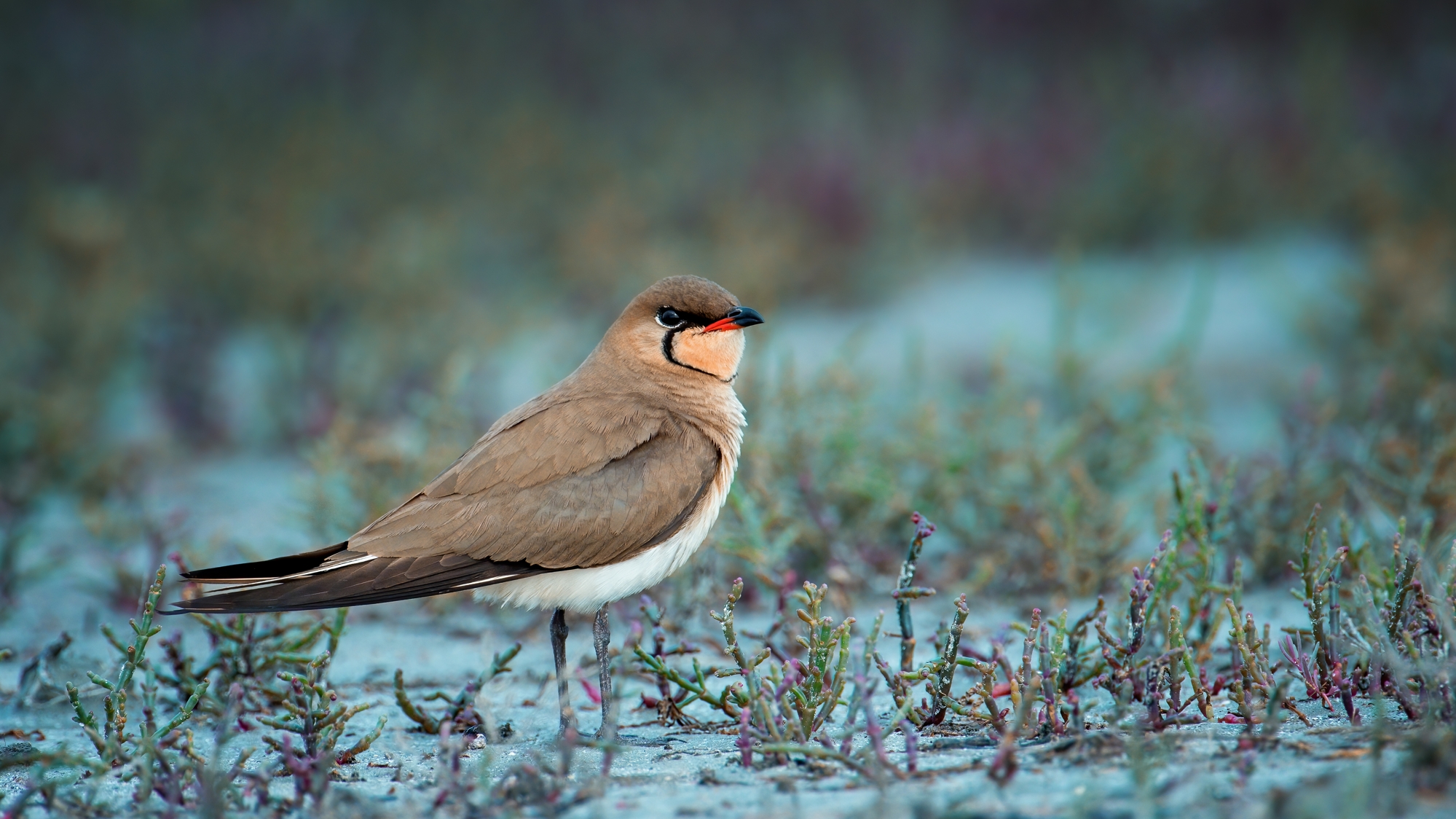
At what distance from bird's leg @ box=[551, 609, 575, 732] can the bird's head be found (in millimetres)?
802

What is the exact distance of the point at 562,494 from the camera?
301 centimetres

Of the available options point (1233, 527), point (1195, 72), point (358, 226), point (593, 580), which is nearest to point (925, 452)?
point (1233, 527)

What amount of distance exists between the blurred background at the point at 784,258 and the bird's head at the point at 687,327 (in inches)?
22.0

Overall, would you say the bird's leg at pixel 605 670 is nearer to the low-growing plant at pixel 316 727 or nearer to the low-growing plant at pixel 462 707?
the low-growing plant at pixel 462 707

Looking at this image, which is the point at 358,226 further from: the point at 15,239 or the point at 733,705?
the point at 733,705

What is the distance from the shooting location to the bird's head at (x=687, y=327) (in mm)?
3459

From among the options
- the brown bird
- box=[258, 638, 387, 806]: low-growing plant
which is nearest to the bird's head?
the brown bird

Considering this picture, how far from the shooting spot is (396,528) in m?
2.96

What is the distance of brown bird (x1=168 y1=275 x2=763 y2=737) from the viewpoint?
2797 millimetres

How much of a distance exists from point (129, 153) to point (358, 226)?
2.75 meters

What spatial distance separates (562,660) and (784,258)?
5.13 meters

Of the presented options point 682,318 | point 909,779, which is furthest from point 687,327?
point 909,779

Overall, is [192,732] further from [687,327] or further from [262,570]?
[687,327]

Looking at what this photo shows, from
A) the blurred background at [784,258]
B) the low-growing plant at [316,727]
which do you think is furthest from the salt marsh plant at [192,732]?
the blurred background at [784,258]
